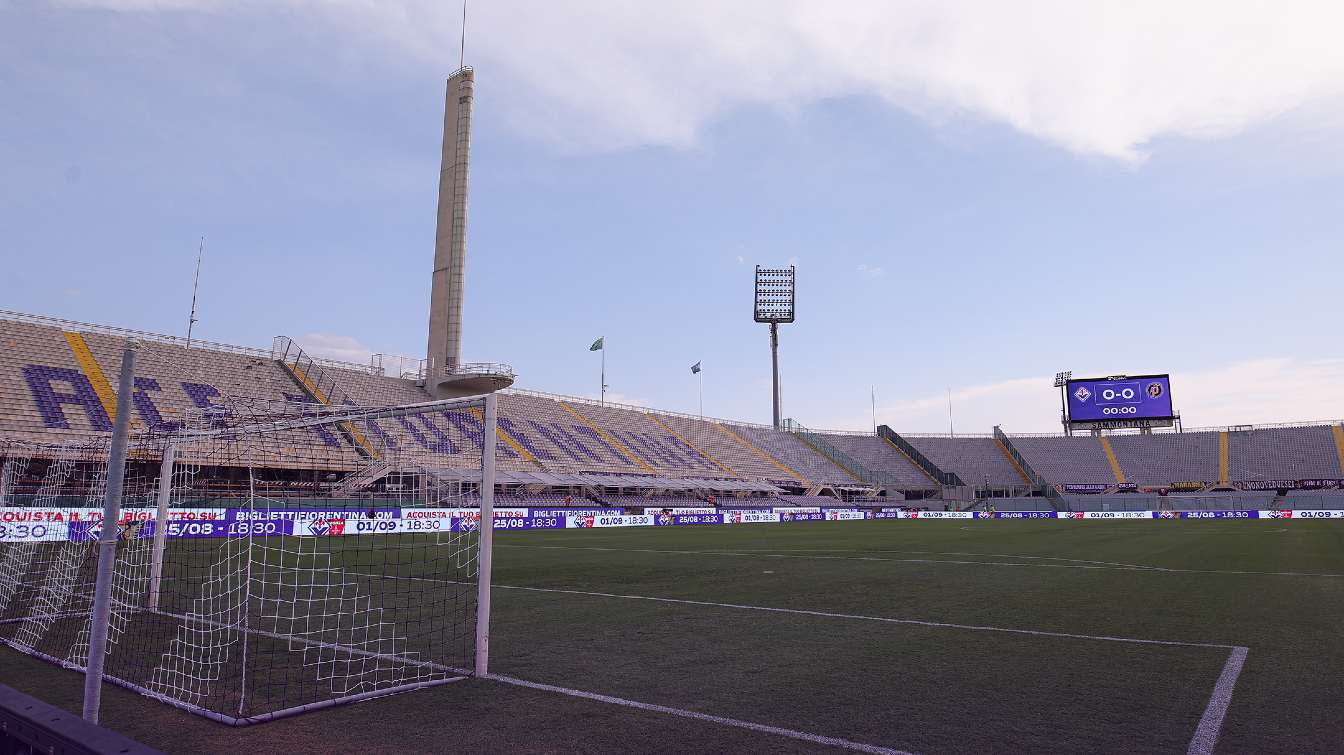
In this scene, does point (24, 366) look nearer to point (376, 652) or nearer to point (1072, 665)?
point (376, 652)

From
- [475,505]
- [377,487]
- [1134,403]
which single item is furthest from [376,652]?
[1134,403]

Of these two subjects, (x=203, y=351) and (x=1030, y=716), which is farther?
(x=203, y=351)

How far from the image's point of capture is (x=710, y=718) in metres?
5.77

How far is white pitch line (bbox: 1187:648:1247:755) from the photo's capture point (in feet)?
16.7

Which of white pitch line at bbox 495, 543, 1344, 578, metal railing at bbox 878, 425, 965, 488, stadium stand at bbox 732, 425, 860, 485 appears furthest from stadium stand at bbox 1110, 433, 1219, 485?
white pitch line at bbox 495, 543, 1344, 578

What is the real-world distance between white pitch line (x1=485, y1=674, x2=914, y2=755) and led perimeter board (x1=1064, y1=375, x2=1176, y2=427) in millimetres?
81338

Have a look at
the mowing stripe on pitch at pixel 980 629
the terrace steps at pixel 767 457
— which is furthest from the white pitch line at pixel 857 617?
the terrace steps at pixel 767 457

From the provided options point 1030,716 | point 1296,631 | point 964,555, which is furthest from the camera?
point 964,555

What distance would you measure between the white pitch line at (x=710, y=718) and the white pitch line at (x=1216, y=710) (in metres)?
1.96

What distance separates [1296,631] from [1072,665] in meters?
3.99

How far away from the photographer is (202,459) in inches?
1160

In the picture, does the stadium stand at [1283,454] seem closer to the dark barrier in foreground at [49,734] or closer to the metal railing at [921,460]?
the metal railing at [921,460]

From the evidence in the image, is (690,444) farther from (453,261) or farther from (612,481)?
(453,261)

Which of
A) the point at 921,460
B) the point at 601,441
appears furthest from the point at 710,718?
the point at 921,460
